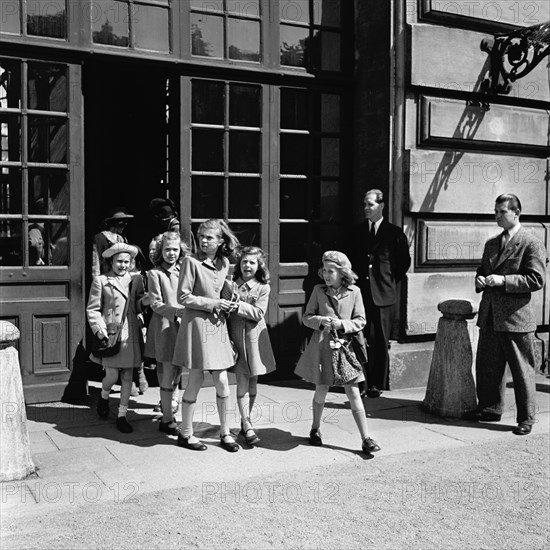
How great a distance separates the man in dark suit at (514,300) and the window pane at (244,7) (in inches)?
134

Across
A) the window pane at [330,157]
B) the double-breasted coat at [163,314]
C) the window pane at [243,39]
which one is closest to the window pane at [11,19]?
the window pane at [243,39]

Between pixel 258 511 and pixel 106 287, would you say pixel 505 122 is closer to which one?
pixel 106 287

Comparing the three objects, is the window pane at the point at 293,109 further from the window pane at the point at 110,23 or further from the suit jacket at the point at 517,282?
the suit jacket at the point at 517,282

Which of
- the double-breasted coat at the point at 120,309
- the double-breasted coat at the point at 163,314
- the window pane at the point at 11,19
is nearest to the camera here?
the double-breasted coat at the point at 163,314

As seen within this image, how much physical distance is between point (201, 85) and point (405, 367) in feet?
12.1

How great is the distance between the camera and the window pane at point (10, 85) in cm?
708

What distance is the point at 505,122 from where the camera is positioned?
28.9 ft

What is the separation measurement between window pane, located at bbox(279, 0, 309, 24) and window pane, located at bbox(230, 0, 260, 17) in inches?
11.2

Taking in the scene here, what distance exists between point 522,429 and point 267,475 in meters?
2.49

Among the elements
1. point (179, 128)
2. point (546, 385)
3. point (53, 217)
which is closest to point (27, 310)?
point (53, 217)

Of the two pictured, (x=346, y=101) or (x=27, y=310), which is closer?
(x=27, y=310)

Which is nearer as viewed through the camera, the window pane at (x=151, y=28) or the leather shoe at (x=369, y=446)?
the leather shoe at (x=369, y=446)

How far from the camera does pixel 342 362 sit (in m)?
5.84

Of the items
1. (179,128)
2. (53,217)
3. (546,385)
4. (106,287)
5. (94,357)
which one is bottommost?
(546,385)
